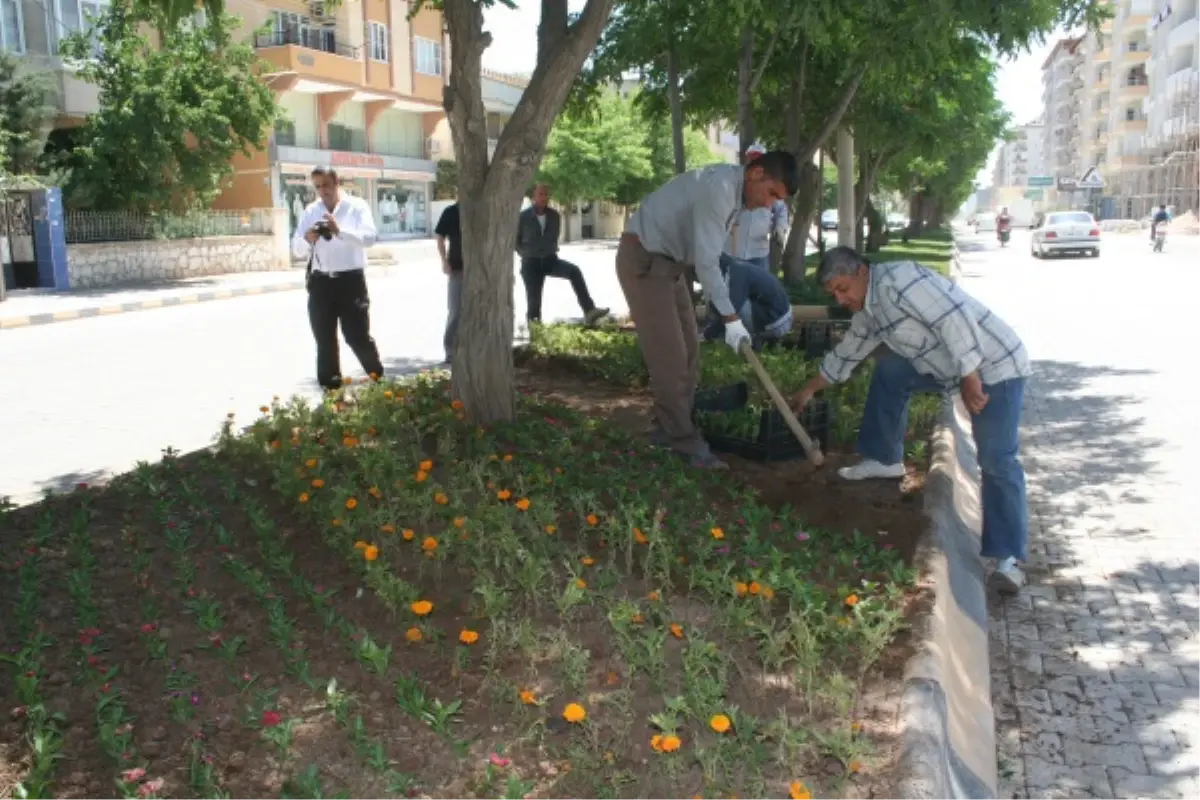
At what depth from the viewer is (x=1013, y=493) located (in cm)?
484

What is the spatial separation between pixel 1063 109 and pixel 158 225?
12818 centimetres

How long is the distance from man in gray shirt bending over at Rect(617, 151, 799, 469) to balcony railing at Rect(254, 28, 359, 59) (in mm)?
30896

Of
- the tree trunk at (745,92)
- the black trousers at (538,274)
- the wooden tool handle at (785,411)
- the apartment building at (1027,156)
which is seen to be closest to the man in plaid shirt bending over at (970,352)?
the wooden tool handle at (785,411)

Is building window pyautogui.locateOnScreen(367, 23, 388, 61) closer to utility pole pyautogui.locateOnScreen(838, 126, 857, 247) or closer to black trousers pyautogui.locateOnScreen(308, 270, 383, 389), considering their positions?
utility pole pyautogui.locateOnScreen(838, 126, 857, 247)

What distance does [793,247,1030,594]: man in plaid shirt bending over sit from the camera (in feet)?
15.4

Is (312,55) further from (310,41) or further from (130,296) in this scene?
(130,296)

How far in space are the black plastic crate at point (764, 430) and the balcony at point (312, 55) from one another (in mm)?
29325

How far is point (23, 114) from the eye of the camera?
22.7 m

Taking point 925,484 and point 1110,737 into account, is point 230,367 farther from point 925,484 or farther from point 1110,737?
point 1110,737

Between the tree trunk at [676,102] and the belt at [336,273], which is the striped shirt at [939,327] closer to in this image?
the belt at [336,273]

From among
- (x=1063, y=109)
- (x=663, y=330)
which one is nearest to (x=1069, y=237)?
(x=663, y=330)

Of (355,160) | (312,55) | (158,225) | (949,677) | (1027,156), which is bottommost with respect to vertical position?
(949,677)

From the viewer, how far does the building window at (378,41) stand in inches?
1519

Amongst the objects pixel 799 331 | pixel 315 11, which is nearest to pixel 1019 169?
pixel 315 11
